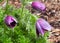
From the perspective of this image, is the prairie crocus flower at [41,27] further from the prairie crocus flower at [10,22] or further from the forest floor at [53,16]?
the forest floor at [53,16]

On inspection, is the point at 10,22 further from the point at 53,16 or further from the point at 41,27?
the point at 53,16

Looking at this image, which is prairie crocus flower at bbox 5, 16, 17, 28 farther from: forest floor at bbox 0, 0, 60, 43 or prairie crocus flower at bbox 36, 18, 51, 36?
forest floor at bbox 0, 0, 60, 43

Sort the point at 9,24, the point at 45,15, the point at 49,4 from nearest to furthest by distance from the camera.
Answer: the point at 9,24, the point at 45,15, the point at 49,4

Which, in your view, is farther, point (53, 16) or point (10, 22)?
point (53, 16)

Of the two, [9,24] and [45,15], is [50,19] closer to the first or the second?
[45,15]

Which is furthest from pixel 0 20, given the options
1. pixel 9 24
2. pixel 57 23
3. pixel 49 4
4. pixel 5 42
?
pixel 49 4

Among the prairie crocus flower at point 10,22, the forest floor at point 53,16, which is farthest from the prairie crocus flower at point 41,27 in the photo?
the forest floor at point 53,16

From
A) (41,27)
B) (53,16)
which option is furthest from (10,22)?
(53,16)

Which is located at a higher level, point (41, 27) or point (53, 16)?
point (41, 27)

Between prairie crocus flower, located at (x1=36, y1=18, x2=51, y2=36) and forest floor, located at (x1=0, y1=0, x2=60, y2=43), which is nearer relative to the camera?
prairie crocus flower, located at (x1=36, y1=18, x2=51, y2=36)

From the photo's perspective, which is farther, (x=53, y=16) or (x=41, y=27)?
(x=53, y=16)

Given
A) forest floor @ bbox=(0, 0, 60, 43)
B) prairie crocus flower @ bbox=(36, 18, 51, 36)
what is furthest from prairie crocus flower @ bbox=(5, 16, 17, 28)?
forest floor @ bbox=(0, 0, 60, 43)
